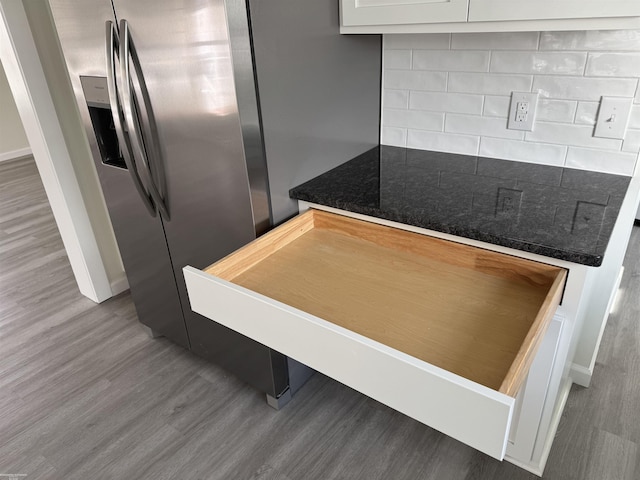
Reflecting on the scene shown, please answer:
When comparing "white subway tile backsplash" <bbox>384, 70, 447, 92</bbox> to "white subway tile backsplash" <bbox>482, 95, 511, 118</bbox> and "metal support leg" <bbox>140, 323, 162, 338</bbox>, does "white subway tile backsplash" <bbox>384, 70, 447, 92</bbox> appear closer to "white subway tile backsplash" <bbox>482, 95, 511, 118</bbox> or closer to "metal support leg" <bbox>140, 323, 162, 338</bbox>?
"white subway tile backsplash" <bbox>482, 95, 511, 118</bbox>

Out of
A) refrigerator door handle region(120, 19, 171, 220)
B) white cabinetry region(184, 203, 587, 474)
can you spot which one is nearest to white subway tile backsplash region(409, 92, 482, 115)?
white cabinetry region(184, 203, 587, 474)

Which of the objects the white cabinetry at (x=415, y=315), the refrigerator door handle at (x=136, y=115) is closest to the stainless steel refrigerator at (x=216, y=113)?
the refrigerator door handle at (x=136, y=115)

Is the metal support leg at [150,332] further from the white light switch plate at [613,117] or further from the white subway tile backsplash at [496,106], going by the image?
the white light switch plate at [613,117]

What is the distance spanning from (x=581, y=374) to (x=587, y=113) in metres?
0.99

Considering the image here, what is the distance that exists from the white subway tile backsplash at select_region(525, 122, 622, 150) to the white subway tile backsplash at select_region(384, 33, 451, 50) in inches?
16.4

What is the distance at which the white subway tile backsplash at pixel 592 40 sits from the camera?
4.15 ft

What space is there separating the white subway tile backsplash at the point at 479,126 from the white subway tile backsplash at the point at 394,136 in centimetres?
17

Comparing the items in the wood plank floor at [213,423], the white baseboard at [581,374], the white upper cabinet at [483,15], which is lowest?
the wood plank floor at [213,423]

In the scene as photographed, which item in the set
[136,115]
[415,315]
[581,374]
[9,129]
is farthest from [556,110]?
[9,129]

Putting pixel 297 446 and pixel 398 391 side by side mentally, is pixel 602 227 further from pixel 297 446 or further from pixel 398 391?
pixel 297 446

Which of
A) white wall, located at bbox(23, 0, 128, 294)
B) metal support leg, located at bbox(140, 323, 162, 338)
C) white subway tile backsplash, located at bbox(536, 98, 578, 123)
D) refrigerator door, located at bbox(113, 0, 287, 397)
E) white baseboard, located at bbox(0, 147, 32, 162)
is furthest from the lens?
white baseboard, located at bbox(0, 147, 32, 162)

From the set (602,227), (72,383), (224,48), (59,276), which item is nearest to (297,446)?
(72,383)

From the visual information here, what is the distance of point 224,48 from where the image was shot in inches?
45.4

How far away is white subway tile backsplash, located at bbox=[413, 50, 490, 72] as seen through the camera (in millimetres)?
1520
